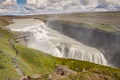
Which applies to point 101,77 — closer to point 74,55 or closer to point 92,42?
point 74,55

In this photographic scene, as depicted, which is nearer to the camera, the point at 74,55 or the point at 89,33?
the point at 74,55

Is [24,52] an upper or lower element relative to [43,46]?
upper

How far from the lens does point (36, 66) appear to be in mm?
56844

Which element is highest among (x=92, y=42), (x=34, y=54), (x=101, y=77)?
(x=101, y=77)

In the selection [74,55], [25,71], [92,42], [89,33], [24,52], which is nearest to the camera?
[25,71]

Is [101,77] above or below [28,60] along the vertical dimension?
above

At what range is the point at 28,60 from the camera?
195ft

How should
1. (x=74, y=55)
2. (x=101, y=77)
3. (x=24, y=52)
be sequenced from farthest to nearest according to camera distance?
(x=74, y=55) < (x=24, y=52) < (x=101, y=77)

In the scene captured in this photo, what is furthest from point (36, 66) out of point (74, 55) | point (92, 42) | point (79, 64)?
point (92, 42)

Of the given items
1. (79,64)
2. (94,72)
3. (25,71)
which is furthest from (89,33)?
(94,72)

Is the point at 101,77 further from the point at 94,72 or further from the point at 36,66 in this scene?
the point at 36,66

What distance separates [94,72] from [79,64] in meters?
53.0

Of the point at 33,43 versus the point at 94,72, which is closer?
the point at 94,72

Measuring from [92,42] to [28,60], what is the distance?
299 ft
